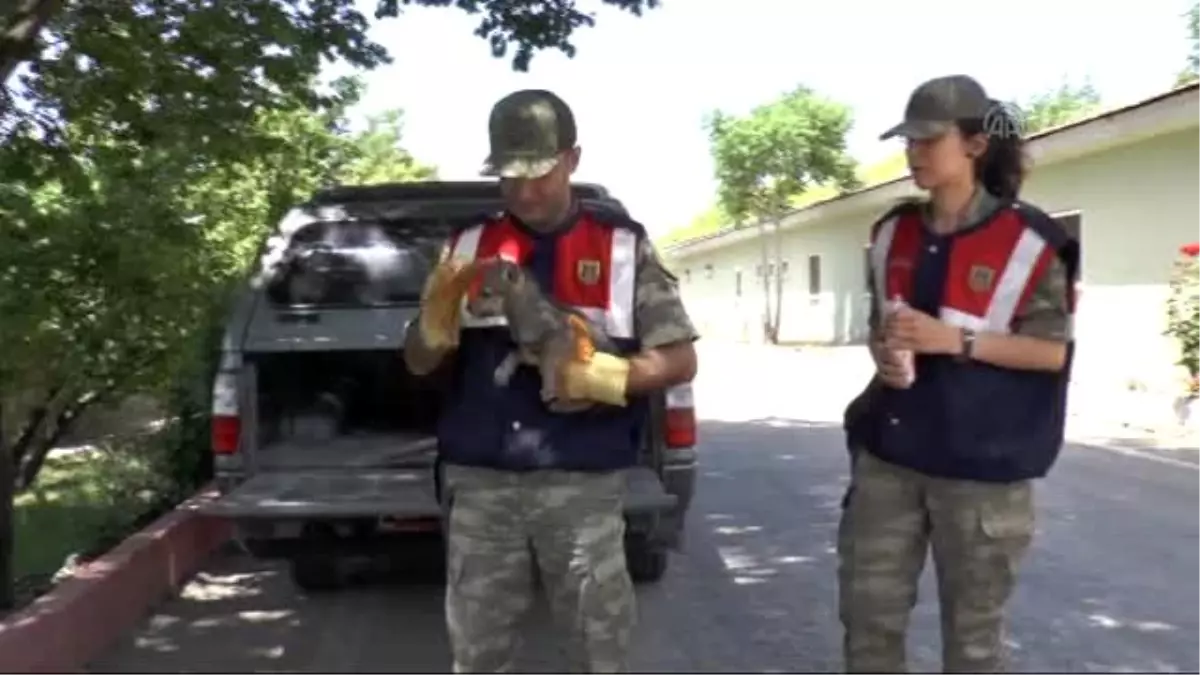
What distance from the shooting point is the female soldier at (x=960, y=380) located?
2.90 meters

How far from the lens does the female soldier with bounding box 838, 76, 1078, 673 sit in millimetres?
2902

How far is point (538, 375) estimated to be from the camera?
2936mm

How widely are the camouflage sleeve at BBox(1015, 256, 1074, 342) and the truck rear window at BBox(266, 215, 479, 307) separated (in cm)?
383

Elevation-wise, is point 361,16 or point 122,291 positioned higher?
point 361,16

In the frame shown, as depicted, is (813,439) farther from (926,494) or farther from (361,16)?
(926,494)

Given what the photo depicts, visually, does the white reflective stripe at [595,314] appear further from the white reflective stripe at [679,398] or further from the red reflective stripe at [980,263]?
the white reflective stripe at [679,398]

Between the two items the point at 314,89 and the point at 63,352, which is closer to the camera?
the point at 314,89

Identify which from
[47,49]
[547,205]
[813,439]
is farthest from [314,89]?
[547,205]

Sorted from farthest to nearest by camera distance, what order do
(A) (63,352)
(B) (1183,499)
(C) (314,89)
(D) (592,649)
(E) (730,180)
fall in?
(E) (730,180) < (A) (63,352) < (C) (314,89) < (B) (1183,499) < (D) (592,649)

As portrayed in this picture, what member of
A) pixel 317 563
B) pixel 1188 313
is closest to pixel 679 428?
pixel 317 563

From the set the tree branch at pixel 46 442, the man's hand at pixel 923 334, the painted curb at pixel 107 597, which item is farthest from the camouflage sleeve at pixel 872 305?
the tree branch at pixel 46 442

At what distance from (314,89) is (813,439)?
5700 mm

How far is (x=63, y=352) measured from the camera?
13281 millimetres

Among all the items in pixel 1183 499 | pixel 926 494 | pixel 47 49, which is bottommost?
pixel 1183 499
